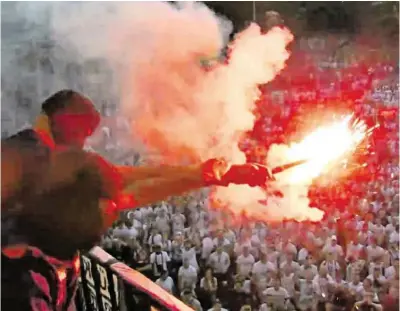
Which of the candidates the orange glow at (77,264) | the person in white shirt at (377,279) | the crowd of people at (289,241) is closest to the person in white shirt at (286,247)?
the crowd of people at (289,241)

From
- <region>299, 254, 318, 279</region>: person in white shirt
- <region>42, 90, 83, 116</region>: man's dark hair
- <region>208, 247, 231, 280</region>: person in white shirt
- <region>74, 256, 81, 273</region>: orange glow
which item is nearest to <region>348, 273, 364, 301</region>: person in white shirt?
<region>299, 254, 318, 279</region>: person in white shirt

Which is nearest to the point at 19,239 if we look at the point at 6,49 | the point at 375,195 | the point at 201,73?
the point at 6,49

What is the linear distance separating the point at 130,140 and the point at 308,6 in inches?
25.4

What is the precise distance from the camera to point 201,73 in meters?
1.74

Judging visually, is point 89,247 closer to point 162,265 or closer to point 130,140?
point 162,265

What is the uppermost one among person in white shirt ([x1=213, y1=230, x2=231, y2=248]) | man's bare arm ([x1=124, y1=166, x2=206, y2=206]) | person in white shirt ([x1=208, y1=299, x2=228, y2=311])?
man's bare arm ([x1=124, y1=166, x2=206, y2=206])

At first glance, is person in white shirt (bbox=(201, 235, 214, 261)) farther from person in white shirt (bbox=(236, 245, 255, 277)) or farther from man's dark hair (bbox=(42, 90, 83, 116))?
man's dark hair (bbox=(42, 90, 83, 116))

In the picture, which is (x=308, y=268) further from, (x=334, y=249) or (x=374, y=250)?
(x=374, y=250)

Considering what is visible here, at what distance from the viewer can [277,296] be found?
1.71 metres

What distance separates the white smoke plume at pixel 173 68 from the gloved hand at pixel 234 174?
0.02m

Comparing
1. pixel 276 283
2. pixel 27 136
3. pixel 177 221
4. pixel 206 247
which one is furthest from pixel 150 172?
pixel 276 283

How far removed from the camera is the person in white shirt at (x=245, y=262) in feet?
5.61

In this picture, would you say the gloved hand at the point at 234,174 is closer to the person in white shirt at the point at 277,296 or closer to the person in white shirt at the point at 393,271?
the person in white shirt at the point at 277,296

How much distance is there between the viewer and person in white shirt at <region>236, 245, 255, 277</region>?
67.3 inches
